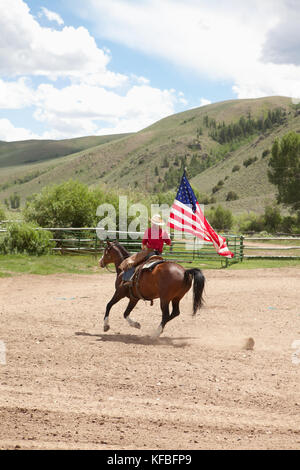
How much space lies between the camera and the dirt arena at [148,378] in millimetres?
5047

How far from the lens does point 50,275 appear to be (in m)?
18.5

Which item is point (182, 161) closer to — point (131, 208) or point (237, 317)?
point (131, 208)

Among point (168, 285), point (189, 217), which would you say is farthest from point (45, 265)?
point (168, 285)

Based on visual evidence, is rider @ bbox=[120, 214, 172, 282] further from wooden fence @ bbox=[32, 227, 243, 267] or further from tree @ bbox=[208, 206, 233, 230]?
tree @ bbox=[208, 206, 233, 230]

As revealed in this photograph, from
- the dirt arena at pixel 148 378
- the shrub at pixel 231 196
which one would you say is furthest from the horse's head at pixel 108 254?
the shrub at pixel 231 196

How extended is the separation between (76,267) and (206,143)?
139m

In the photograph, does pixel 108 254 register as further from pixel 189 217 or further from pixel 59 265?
pixel 59 265

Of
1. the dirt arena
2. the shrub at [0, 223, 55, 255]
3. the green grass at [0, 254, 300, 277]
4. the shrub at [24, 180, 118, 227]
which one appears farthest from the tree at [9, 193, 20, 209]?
the dirt arena

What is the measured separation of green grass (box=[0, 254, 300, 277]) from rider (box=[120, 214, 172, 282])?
9691mm

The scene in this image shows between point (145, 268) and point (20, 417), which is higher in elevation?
point (145, 268)

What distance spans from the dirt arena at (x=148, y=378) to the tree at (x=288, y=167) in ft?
116

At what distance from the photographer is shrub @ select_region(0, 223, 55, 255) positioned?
22.0 m
